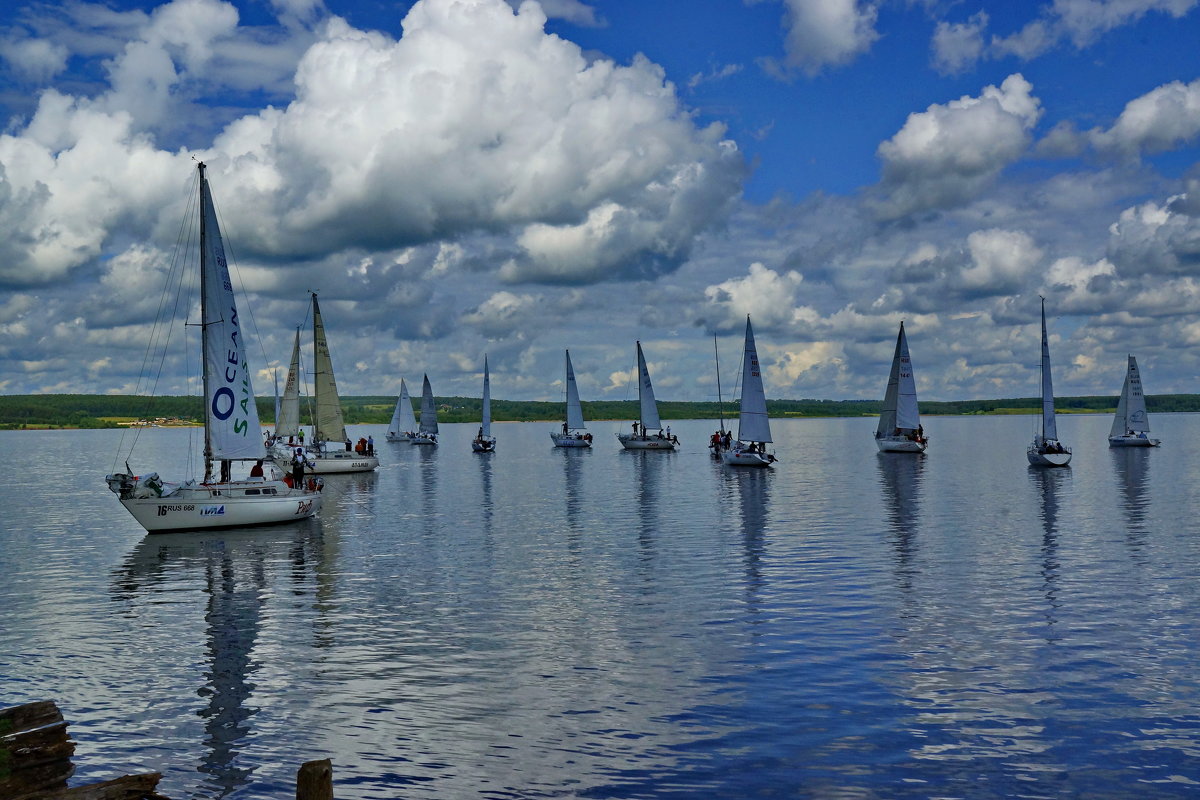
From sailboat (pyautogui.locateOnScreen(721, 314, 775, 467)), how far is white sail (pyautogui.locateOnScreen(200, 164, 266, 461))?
51.9m

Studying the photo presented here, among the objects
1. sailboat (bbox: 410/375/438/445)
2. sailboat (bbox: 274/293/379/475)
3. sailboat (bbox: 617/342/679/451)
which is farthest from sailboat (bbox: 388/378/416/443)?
sailboat (bbox: 274/293/379/475)

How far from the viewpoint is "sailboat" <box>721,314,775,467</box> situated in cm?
8856

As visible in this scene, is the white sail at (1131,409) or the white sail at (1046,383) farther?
the white sail at (1131,409)

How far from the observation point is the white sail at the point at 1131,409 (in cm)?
11881

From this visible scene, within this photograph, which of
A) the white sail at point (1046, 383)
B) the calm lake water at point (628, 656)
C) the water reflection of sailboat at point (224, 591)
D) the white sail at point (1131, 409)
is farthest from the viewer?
the white sail at point (1131, 409)

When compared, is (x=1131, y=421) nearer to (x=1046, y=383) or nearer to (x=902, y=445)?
(x=902, y=445)

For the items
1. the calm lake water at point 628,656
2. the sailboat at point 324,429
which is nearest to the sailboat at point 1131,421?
the calm lake water at point 628,656

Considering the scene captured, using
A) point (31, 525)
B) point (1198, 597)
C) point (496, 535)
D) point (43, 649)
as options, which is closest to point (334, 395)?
point (31, 525)

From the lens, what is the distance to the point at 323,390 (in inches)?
3492

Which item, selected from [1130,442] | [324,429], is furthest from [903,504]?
[1130,442]

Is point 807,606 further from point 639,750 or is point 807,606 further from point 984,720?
point 639,750

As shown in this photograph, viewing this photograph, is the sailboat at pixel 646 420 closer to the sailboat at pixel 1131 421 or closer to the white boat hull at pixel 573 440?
the white boat hull at pixel 573 440

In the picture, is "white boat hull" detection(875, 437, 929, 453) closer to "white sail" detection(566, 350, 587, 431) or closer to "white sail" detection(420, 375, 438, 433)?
"white sail" detection(566, 350, 587, 431)

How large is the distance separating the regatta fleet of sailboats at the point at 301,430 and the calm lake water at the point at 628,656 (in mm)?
2244
